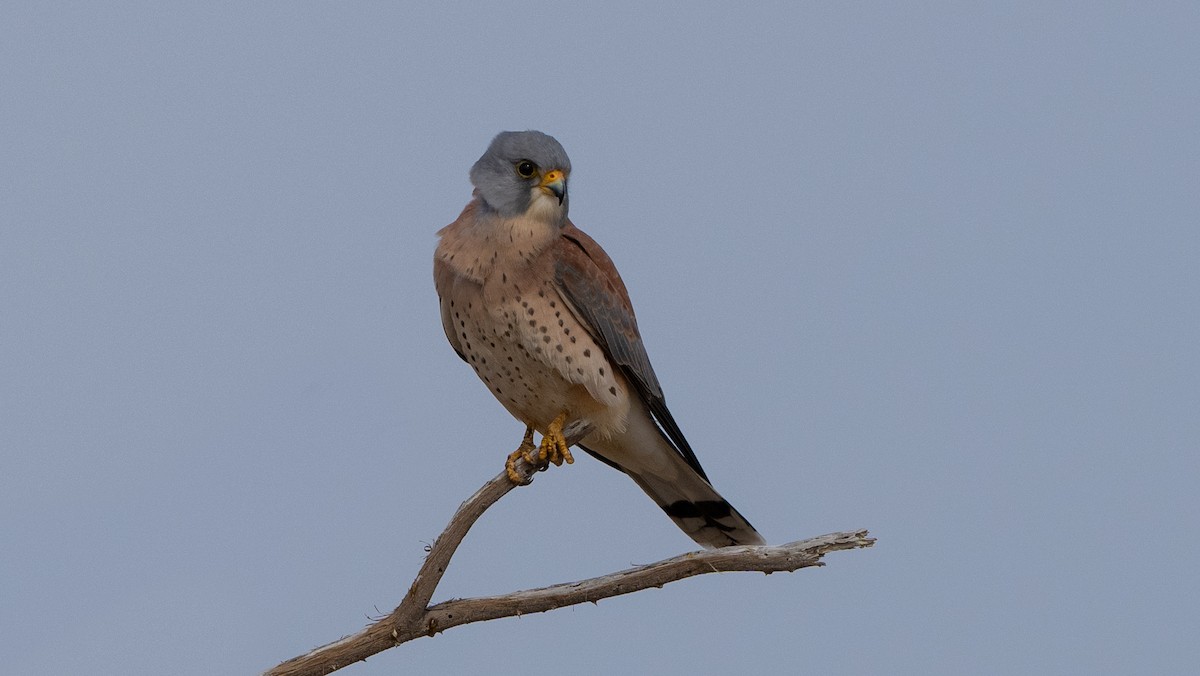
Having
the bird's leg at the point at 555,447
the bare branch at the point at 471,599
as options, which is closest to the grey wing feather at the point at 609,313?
the bird's leg at the point at 555,447

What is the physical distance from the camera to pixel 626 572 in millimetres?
4727

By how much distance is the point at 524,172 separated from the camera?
4941mm

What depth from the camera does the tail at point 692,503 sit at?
545 centimetres

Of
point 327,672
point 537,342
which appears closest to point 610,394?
point 537,342

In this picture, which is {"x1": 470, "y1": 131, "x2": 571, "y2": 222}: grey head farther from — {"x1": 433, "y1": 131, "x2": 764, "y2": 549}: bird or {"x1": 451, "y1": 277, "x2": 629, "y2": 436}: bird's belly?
{"x1": 451, "y1": 277, "x2": 629, "y2": 436}: bird's belly

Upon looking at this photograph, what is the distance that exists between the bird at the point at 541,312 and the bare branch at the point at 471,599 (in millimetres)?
353

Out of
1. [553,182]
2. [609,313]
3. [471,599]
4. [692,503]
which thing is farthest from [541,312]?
[692,503]

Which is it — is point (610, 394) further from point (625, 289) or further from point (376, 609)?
point (376, 609)

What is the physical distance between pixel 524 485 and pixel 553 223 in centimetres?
98

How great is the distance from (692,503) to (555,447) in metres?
0.80

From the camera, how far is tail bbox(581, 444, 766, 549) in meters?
5.45

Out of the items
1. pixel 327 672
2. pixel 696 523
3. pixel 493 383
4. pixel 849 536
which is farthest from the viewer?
pixel 696 523

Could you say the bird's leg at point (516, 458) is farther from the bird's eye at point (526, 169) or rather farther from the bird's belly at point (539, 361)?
the bird's eye at point (526, 169)

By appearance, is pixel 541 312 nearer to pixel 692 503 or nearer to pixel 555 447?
pixel 555 447
